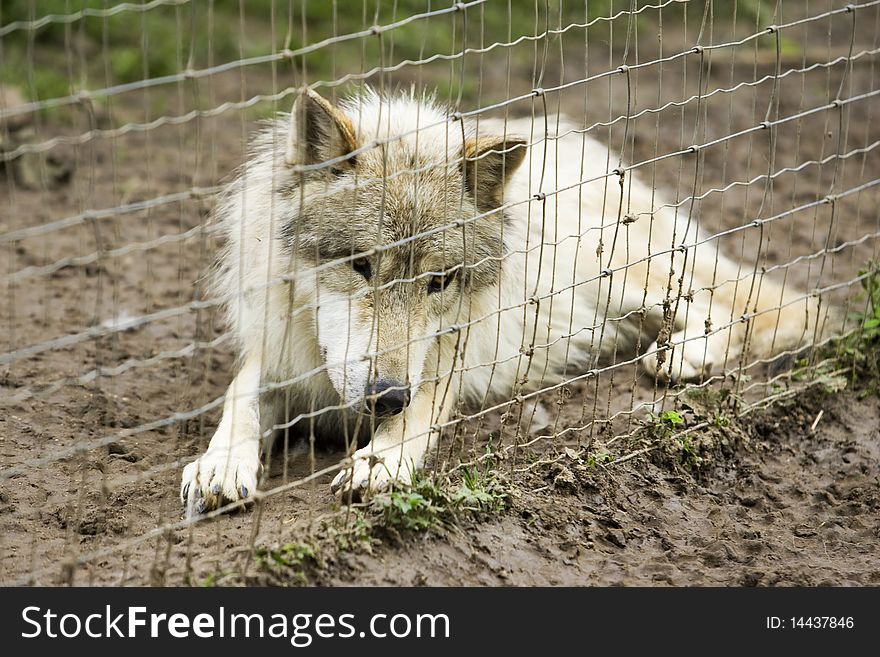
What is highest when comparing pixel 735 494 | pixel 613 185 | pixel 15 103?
pixel 15 103

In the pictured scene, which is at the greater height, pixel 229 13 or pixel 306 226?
pixel 229 13

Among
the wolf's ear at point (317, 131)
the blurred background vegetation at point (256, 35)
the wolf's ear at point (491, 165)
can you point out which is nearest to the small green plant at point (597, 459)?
the wolf's ear at point (491, 165)

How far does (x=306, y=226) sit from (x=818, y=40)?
736cm

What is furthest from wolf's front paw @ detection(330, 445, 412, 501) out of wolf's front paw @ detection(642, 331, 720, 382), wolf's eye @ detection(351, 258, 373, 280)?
wolf's front paw @ detection(642, 331, 720, 382)

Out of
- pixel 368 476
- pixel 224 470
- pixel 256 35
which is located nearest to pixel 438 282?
pixel 368 476

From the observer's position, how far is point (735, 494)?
413 centimetres

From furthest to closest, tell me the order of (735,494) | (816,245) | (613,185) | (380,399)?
(816,245) < (613,185) < (735,494) < (380,399)

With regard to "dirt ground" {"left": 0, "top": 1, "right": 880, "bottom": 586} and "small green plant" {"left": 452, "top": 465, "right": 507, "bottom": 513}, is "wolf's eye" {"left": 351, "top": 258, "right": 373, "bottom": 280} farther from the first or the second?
"small green plant" {"left": 452, "top": 465, "right": 507, "bottom": 513}

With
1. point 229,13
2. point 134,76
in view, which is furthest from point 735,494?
point 229,13

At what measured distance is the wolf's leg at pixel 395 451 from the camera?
3.48 meters

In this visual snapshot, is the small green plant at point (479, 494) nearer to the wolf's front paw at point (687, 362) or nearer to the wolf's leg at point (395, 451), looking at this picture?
the wolf's leg at point (395, 451)

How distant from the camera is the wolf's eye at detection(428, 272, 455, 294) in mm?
3928

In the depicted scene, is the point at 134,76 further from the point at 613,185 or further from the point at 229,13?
the point at 613,185

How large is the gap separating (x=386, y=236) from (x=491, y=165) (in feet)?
1.73
